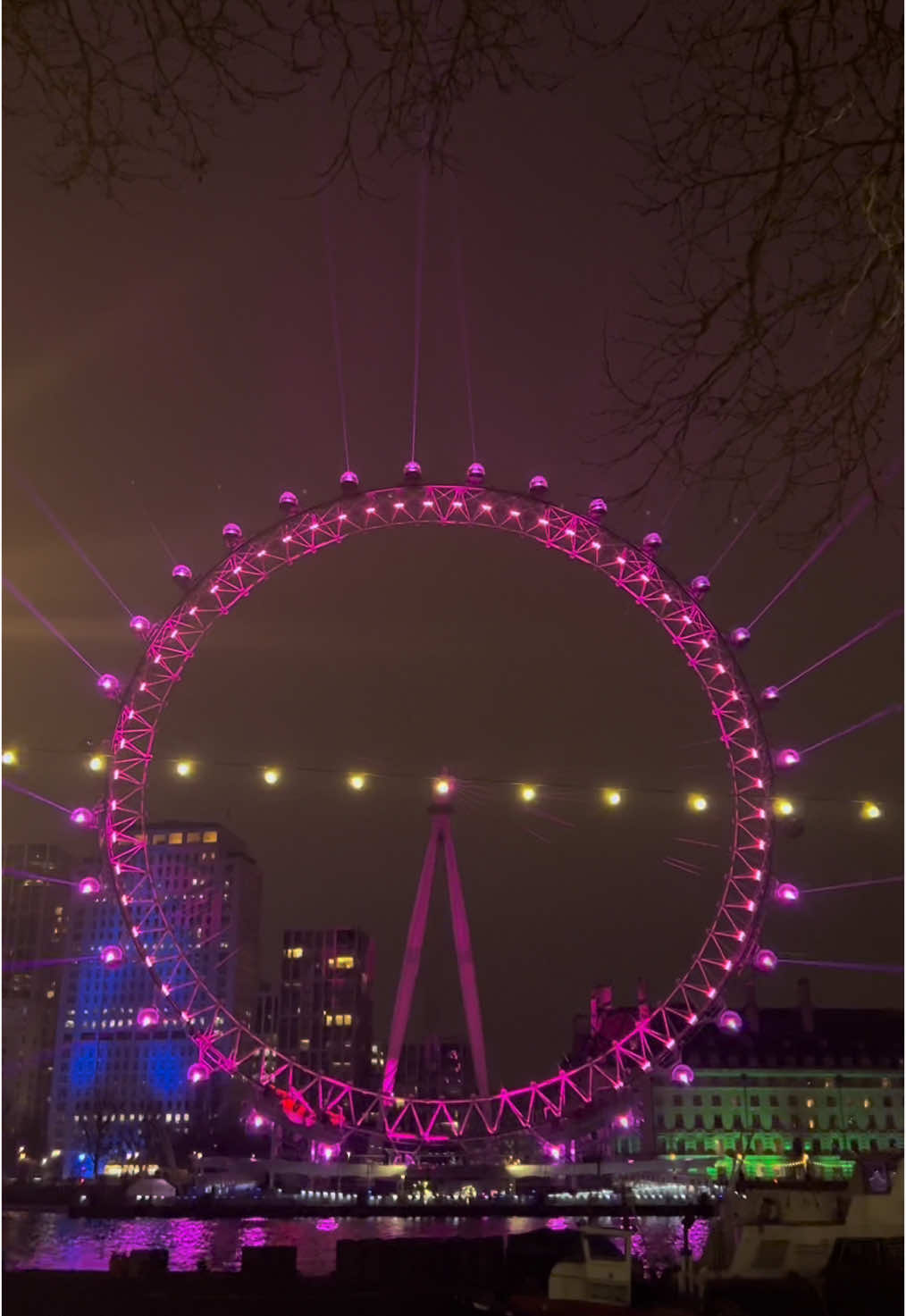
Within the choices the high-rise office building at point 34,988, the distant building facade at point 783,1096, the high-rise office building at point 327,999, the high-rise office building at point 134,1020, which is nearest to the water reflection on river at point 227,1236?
the distant building facade at point 783,1096

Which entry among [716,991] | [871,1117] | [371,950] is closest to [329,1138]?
[716,991]

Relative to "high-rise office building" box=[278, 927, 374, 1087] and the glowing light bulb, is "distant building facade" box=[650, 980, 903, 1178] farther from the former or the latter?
the glowing light bulb

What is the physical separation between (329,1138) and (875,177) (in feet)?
75.1

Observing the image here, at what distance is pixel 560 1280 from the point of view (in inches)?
468

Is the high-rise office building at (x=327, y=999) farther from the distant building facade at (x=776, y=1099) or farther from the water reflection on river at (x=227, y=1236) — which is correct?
the water reflection on river at (x=227, y=1236)

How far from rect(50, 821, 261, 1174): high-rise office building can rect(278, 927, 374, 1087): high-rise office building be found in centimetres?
779

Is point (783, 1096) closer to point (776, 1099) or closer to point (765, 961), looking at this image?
point (776, 1099)

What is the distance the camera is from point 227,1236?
35.7 meters

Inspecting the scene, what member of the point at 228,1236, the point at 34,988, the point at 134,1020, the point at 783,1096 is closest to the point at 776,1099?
the point at 783,1096

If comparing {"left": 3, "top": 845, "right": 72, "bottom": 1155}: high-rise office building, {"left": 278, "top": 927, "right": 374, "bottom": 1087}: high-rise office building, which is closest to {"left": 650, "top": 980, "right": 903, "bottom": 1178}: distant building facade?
{"left": 278, "top": 927, "right": 374, "bottom": 1087}: high-rise office building

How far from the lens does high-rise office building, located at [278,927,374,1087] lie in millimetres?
130000

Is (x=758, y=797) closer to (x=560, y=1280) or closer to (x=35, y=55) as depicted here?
(x=560, y=1280)

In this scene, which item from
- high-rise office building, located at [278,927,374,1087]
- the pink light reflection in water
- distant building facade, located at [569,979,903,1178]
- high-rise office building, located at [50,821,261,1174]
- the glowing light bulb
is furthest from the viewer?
high-rise office building, located at [278,927,374,1087]

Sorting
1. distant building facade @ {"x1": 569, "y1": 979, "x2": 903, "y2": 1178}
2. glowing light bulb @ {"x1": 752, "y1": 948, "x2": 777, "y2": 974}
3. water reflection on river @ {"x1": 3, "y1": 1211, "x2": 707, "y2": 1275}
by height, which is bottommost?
distant building facade @ {"x1": 569, "y1": 979, "x2": 903, "y2": 1178}
